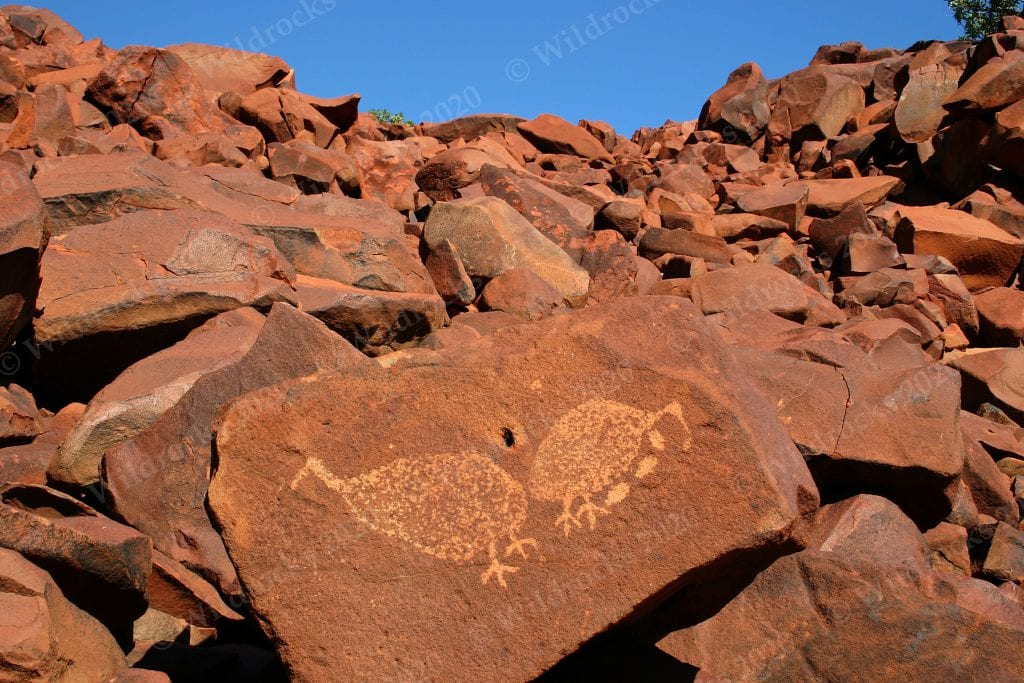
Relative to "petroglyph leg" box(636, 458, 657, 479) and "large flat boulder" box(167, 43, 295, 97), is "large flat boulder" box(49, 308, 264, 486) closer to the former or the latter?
"petroglyph leg" box(636, 458, 657, 479)

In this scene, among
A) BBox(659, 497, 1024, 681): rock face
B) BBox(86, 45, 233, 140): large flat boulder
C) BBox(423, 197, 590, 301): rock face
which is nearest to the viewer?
BBox(659, 497, 1024, 681): rock face

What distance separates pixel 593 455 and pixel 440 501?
0.39 metres

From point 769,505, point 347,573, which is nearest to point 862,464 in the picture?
point 769,505

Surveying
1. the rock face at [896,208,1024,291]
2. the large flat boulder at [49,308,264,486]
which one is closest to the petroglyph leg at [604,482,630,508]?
the large flat boulder at [49,308,264,486]

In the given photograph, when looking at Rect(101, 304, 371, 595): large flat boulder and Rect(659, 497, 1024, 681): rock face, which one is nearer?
→ Rect(659, 497, 1024, 681): rock face

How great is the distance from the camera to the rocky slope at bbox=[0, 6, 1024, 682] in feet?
7.07

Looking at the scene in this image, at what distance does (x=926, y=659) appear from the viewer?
8.40 feet

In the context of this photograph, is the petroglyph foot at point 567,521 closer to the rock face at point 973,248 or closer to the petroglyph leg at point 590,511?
the petroglyph leg at point 590,511

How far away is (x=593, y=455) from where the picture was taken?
220 cm

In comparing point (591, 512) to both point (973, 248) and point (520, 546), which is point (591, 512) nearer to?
point (520, 546)

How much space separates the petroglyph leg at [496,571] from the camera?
7.07 ft

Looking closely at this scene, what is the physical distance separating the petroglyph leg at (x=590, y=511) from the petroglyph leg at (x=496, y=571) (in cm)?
20

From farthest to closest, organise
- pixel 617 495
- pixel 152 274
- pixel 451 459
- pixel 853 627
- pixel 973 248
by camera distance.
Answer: pixel 973 248 < pixel 152 274 < pixel 853 627 < pixel 451 459 < pixel 617 495

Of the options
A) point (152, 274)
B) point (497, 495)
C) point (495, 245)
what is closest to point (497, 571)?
point (497, 495)
